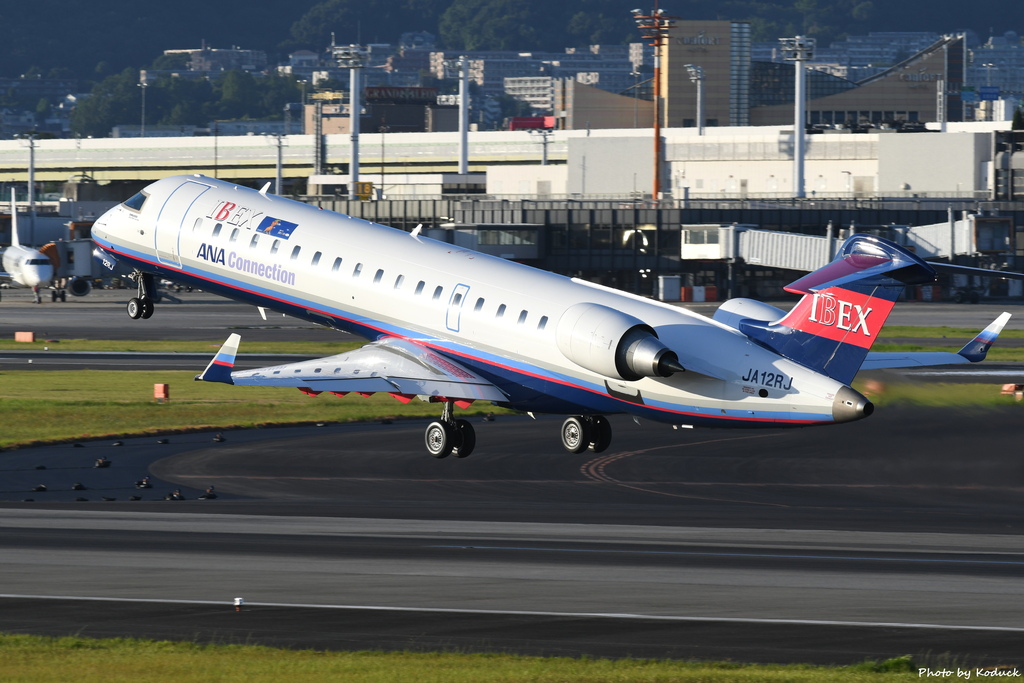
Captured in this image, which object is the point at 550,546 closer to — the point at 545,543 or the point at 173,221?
the point at 545,543

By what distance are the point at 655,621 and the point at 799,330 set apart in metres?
12.6

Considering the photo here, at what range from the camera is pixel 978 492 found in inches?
1487

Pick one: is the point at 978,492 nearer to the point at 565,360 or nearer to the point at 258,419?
the point at 565,360

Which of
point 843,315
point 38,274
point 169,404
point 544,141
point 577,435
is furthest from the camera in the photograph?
point 544,141

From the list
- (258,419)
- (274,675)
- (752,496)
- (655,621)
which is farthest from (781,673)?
(258,419)

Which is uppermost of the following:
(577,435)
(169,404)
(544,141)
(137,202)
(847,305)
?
(544,141)

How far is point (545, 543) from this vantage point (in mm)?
30469

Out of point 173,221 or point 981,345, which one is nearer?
point 981,345

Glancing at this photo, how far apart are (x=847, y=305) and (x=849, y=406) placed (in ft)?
7.72

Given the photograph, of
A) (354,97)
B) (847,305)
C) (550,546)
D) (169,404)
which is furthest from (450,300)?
(354,97)

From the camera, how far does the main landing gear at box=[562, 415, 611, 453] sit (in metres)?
40.0

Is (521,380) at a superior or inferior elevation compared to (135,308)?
inferior

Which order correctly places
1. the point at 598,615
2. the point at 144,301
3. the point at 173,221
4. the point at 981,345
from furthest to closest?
the point at 144,301 < the point at 173,221 < the point at 981,345 < the point at 598,615

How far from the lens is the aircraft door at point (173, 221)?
4391cm
